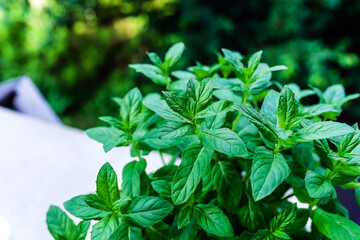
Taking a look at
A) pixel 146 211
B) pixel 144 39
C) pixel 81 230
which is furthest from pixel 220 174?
pixel 144 39

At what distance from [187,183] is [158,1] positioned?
2.52 metres

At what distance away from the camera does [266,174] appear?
0.45 m

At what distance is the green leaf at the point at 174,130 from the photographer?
0.48 metres

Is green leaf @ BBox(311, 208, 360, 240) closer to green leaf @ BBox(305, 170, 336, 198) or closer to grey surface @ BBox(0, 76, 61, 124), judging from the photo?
green leaf @ BBox(305, 170, 336, 198)

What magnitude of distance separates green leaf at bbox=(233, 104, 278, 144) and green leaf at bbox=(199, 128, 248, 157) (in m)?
0.03

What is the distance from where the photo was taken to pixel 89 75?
3281mm

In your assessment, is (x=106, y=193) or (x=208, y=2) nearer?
(x=106, y=193)

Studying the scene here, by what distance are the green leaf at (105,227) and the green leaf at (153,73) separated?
0.91 ft

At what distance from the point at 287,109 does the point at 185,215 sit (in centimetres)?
21

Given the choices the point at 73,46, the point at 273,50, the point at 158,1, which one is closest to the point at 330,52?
the point at 273,50

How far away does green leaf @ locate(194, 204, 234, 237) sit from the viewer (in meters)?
0.49

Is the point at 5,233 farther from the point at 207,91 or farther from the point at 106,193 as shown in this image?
the point at 207,91

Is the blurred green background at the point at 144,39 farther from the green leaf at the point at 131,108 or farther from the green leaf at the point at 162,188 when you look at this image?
the green leaf at the point at 162,188

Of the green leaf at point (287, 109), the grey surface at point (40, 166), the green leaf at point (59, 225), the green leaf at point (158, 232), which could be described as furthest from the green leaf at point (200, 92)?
the grey surface at point (40, 166)
